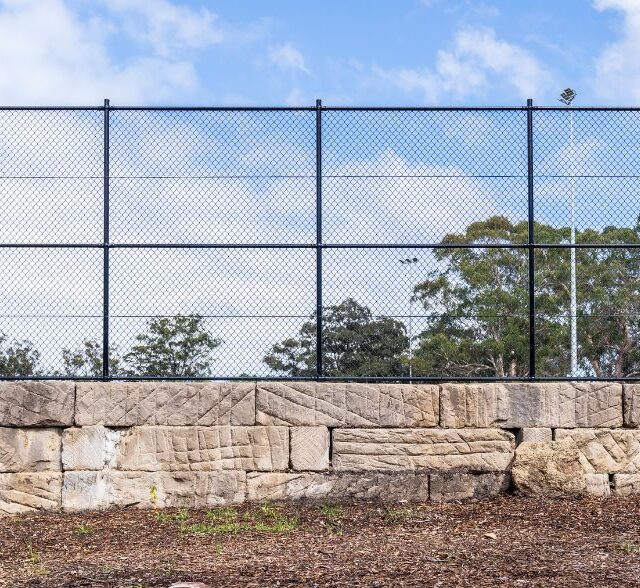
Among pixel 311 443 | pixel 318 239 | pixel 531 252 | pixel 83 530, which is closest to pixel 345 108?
pixel 318 239

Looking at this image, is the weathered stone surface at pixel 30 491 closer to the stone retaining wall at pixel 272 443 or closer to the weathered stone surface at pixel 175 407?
the stone retaining wall at pixel 272 443

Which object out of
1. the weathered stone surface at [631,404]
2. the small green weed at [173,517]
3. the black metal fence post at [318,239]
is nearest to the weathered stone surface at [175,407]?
the black metal fence post at [318,239]

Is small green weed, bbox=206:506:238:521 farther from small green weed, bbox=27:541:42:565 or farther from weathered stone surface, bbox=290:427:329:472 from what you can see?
small green weed, bbox=27:541:42:565

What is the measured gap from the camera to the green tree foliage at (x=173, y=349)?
9336 millimetres

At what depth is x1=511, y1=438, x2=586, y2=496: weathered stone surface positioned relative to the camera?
9.14 meters

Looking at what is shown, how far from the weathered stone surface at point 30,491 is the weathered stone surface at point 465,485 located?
3655 millimetres

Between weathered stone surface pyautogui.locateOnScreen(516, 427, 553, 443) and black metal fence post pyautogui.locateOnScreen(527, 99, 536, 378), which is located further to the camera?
black metal fence post pyautogui.locateOnScreen(527, 99, 536, 378)

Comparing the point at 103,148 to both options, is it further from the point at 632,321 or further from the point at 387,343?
the point at 632,321

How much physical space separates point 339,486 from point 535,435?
6.48ft

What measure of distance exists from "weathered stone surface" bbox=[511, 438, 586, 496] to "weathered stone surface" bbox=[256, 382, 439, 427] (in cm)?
104

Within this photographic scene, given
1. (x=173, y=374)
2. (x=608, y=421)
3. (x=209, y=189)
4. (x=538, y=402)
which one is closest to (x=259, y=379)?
(x=173, y=374)

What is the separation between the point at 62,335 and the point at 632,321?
5.69 meters

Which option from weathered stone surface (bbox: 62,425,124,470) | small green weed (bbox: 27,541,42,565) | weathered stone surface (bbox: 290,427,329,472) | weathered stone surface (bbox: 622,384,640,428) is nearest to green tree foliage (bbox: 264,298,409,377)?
weathered stone surface (bbox: 290,427,329,472)

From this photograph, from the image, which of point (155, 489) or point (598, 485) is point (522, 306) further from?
point (155, 489)
